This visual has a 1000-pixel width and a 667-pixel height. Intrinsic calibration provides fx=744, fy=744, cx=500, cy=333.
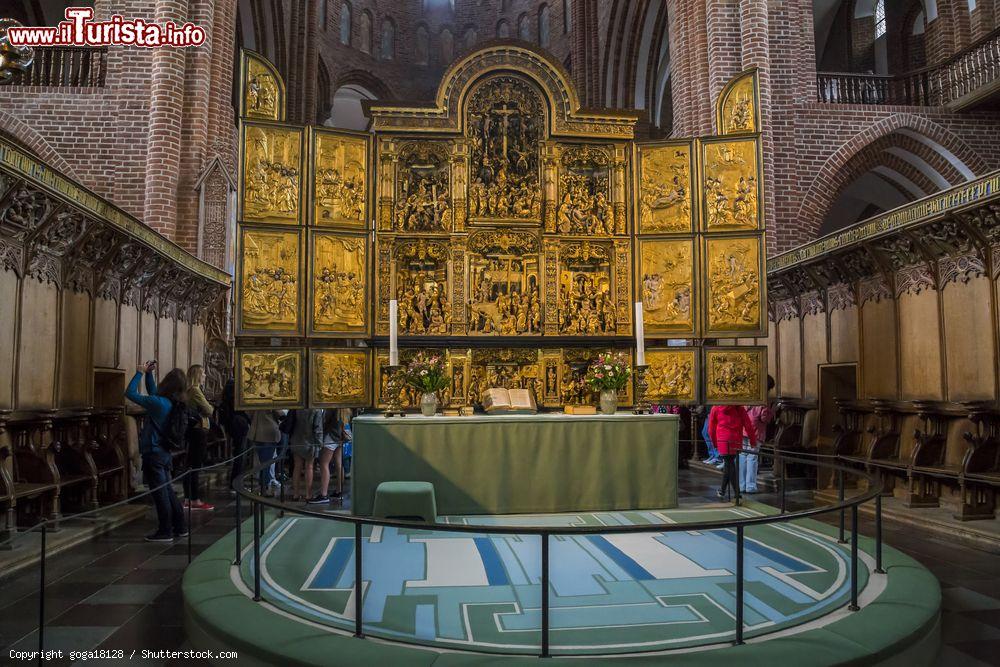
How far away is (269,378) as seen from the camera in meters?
7.66

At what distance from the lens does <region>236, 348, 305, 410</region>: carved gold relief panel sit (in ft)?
24.8

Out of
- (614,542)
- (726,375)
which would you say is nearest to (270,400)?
(614,542)

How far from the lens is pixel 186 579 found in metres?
5.40

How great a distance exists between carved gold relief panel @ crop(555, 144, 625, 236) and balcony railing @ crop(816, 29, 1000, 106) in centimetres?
1082

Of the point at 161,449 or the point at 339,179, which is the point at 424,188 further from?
the point at 161,449

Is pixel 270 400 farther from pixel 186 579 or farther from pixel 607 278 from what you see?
pixel 607 278

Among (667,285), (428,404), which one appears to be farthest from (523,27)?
(428,404)

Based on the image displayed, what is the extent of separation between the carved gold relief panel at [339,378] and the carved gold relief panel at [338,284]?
0.24 m

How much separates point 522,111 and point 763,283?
3.42 m

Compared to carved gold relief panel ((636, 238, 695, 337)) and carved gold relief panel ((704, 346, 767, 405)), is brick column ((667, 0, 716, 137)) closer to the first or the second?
carved gold relief panel ((636, 238, 695, 337))

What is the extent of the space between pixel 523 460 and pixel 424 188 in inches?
129

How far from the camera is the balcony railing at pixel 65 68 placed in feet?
50.3

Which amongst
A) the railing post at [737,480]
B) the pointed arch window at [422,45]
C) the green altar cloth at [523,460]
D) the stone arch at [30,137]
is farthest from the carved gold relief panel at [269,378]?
the pointed arch window at [422,45]

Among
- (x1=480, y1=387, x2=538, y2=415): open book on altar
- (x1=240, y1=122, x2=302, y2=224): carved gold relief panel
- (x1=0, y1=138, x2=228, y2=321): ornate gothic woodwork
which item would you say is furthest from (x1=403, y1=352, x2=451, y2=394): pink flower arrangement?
(x1=0, y1=138, x2=228, y2=321): ornate gothic woodwork
